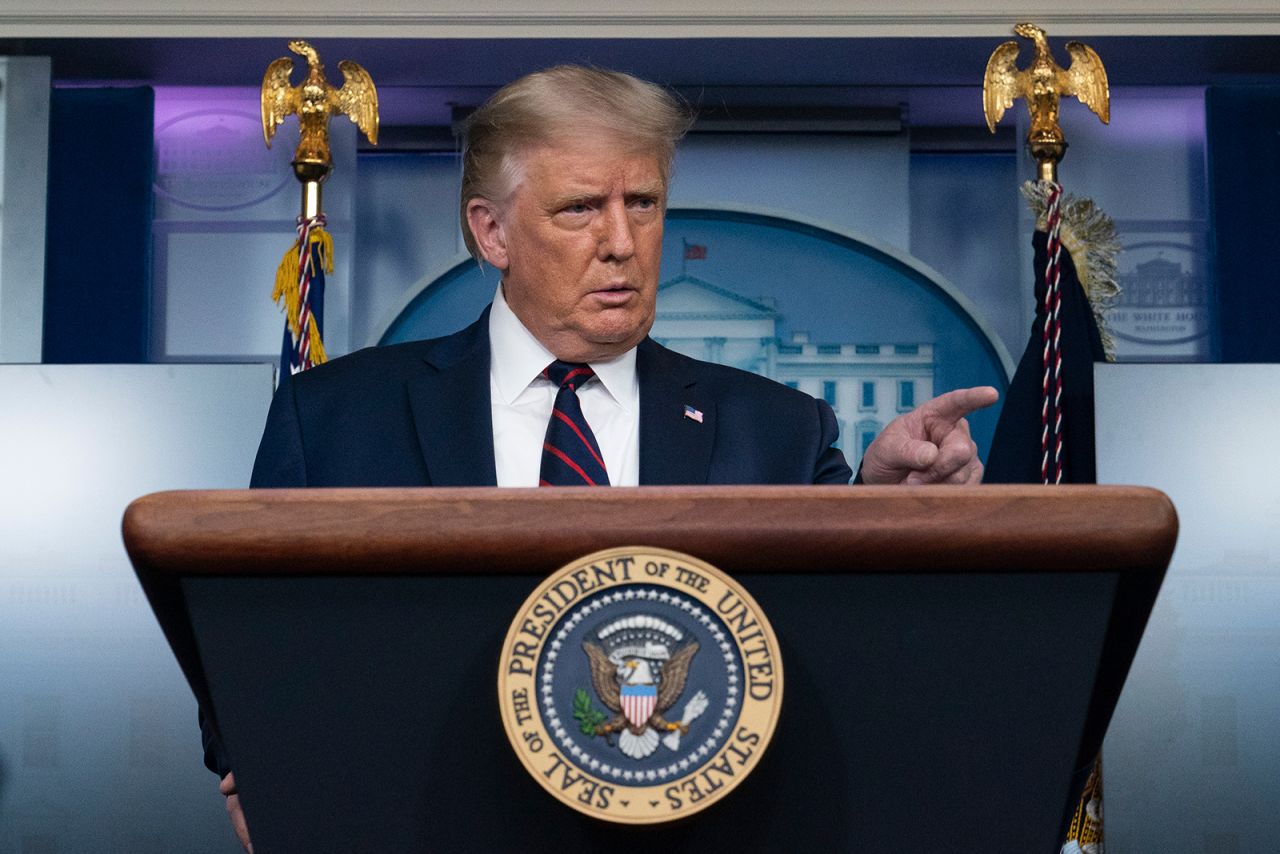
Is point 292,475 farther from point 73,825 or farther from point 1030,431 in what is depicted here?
point 1030,431

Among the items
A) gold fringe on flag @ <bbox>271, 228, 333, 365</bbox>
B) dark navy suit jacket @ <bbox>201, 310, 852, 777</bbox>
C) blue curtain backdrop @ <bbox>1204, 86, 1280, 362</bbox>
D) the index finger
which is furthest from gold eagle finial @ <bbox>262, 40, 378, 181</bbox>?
the index finger

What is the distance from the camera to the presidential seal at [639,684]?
64cm

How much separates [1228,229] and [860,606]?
3.54 metres

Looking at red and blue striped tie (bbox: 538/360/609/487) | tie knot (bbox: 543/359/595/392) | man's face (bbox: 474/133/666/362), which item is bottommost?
red and blue striped tie (bbox: 538/360/609/487)

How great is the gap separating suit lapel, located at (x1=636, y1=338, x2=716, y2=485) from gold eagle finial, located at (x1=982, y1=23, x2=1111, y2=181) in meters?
1.78

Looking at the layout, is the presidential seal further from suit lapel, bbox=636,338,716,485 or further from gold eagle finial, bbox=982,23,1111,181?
gold eagle finial, bbox=982,23,1111,181

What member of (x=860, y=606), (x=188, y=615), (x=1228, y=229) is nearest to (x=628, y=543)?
(x=860, y=606)

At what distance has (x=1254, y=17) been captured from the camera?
3666 millimetres

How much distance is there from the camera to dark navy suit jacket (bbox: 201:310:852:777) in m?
1.42

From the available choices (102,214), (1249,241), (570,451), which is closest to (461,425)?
(570,451)

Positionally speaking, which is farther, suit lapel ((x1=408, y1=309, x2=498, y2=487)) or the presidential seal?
suit lapel ((x1=408, y1=309, x2=498, y2=487))

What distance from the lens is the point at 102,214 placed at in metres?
3.97

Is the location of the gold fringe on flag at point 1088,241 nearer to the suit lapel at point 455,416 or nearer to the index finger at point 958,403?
the suit lapel at point 455,416

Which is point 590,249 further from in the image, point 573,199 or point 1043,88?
point 1043,88
